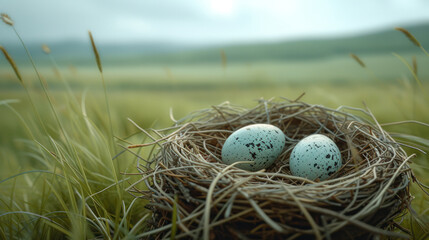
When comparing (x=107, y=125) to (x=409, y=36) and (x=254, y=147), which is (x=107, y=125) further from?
(x=409, y=36)

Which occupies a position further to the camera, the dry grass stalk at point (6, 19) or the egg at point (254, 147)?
the egg at point (254, 147)

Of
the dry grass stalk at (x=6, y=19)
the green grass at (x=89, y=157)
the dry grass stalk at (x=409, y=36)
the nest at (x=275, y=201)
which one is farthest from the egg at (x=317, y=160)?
the dry grass stalk at (x=6, y=19)

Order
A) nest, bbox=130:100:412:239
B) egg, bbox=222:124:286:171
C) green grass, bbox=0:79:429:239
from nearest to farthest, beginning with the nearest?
1. nest, bbox=130:100:412:239
2. green grass, bbox=0:79:429:239
3. egg, bbox=222:124:286:171

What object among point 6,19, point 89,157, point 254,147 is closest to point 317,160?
point 254,147

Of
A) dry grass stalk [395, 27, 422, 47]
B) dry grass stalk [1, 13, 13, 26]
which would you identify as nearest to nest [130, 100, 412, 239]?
dry grass stalk [395, 27, 422, 47]

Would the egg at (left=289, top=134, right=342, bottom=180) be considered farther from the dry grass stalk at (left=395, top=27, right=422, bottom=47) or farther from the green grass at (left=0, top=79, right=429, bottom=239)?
the dry grass stalk at (left=395, top=27, right=422, bottom=47)

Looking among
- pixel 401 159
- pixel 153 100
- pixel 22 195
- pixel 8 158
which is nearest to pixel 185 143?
pixel 401 159

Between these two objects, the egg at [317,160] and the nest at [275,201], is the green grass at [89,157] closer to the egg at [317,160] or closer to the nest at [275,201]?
the nest at [275,201]

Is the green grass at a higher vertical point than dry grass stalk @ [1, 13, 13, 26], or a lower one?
lower
